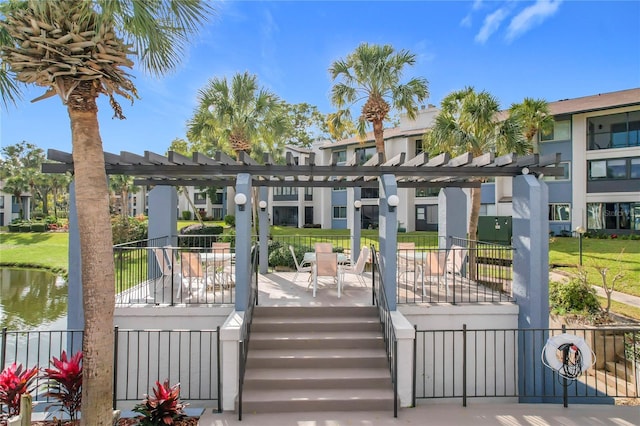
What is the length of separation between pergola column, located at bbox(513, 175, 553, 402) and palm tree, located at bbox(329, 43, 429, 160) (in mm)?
6822

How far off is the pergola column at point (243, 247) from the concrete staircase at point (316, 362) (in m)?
0.64

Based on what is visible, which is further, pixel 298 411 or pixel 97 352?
pixel 298 411

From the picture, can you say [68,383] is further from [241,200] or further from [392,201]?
[392,201]

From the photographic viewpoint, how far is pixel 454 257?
836 cm

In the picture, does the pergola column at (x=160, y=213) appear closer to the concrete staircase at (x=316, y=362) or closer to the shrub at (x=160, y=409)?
the concrete staircase at (x=316, y=362)

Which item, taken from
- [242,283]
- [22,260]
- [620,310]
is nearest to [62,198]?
[22,260]

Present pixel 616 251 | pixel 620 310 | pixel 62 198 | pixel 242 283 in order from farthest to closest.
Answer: pixel 62 198, pixel 616 251, pixel 620 310, pixel 242 283

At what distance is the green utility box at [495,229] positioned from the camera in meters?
23.1

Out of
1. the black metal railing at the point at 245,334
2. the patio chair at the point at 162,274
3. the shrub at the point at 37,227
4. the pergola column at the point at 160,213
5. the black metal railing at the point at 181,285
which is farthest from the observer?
the shrub at the point at 37,227

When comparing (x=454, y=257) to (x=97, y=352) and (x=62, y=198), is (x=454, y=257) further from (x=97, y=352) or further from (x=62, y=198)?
(x=62, y=198)

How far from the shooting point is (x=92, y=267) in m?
Result: 4.07

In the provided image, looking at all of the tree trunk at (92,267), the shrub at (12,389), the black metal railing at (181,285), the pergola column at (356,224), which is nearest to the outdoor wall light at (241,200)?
the black metal railing at (181,285)

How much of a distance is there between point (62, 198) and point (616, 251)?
80088 mm

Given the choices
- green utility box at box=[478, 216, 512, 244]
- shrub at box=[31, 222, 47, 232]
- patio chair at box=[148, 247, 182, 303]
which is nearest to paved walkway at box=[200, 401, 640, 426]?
patio chair at box=[148, 247, 182, 303]
